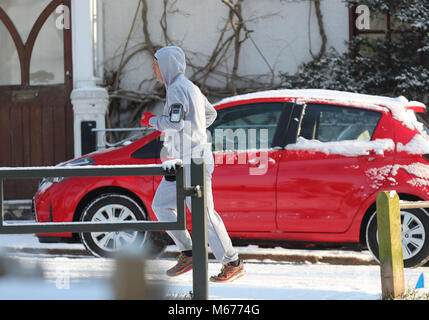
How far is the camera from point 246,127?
671 centimetres

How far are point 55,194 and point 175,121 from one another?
2.26 metres

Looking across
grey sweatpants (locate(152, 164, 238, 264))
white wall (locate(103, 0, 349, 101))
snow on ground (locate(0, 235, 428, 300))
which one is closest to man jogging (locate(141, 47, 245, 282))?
grey sweatpants (locate(152, 164, 238, 264))

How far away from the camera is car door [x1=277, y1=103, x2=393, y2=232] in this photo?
6.42 m

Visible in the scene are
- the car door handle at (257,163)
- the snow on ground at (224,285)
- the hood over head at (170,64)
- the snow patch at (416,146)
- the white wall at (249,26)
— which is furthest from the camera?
the white wall at (249,26)

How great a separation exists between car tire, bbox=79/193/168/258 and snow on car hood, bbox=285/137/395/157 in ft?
4.79

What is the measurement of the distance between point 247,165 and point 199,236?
2.75 m

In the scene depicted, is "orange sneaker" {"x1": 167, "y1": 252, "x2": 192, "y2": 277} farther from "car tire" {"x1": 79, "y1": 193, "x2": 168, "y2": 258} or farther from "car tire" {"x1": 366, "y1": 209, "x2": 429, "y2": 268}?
"car tire" {"x1": 366, "y1": 209, "x2": 429, "y2": 268}

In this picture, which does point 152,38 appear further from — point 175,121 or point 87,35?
point 175,121

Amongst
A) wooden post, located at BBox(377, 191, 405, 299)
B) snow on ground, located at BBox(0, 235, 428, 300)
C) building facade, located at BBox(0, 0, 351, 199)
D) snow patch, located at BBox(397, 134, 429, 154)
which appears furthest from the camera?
building facade, located at BBox(0, 0, 351, 199)

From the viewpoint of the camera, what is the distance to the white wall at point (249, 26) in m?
11.2

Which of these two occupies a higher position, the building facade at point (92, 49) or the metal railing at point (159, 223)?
the building facade at point (92, 49)

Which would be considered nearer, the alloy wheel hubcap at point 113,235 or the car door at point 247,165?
the car door at point 247,165

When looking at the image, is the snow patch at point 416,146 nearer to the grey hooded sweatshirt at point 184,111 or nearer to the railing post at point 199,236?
the grey hooded sweatshirt at point 184,111

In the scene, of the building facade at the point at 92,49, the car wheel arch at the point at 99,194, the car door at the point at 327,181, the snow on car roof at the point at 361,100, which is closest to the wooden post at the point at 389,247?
the car door at the point at 327,181
